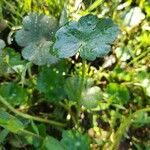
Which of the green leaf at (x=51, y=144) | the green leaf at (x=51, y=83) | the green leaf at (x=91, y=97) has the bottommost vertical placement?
the green leaf at (x=51, y=144)

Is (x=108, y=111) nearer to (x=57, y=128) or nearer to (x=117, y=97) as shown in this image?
(x=117, y=97)

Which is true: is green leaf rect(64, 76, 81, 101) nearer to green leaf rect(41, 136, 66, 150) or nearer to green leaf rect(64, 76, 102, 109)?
green leaf rect(64, 76, 102, 109)

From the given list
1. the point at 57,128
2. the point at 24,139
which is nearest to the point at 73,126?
the point at 57,128

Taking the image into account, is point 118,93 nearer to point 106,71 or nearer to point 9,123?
point 106,71

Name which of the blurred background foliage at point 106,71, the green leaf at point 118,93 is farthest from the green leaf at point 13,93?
the green leaf at point 118,93

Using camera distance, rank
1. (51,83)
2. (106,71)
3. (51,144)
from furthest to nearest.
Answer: (106,71) → (51,83) → (51,144)

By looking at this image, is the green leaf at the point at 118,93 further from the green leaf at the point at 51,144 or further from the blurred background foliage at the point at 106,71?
the green leaf at the point at 51,144

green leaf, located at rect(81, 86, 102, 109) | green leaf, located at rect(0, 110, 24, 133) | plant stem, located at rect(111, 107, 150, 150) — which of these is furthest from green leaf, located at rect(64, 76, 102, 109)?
green leaf, located at rect(0, 110, 24, 133)

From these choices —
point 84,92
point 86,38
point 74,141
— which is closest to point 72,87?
point 84,92
